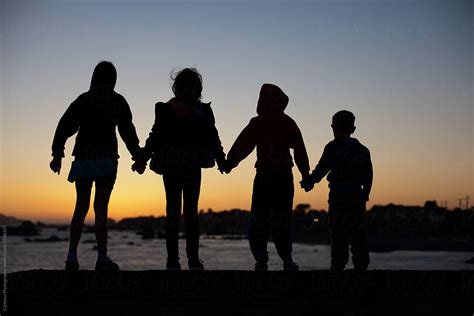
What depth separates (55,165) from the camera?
7.00 metres

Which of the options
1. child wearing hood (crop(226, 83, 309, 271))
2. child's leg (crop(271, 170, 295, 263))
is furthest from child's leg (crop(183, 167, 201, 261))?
child's leg (crop(271, 170, 295, 263))

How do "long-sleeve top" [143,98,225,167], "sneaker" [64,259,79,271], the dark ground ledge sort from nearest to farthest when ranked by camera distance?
the dark ground ledge
"sneaker" [64,259,79,271]
"long-sleeve top" [143,98,225,167]

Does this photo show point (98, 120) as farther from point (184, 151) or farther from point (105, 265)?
point (105, 265)

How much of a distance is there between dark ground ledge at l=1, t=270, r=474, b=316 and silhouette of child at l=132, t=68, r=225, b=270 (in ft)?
4.08

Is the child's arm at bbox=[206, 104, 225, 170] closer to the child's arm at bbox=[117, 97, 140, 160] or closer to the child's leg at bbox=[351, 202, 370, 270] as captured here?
the child's arm at bbox=[117, 97, 140, 160]

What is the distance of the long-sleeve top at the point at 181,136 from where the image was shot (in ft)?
23.8

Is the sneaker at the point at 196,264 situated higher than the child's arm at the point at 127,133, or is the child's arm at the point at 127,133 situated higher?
the child's arm at the point at 127,133

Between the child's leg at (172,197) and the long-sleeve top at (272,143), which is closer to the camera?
the child's leg at (172,197)

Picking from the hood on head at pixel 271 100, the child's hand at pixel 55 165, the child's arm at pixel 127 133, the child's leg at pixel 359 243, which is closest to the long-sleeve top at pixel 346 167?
the child's leg at pixel 359 243

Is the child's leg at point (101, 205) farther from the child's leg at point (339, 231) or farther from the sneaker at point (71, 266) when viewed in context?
the child's leg at point (339, 231)

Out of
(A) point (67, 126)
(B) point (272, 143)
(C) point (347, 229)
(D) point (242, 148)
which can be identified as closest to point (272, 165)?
(B) point (272, 143)

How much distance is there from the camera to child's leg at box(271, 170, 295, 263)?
295 inches

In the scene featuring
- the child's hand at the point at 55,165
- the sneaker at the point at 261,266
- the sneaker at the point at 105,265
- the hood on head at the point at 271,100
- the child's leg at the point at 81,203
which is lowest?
the sneaker at the point at 261,266

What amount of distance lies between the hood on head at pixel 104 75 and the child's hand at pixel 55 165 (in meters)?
1.07
